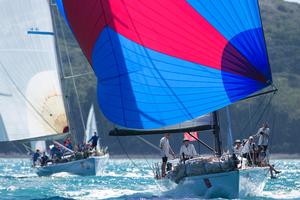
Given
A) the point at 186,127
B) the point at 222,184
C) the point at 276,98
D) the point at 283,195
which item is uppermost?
the point at 276,98

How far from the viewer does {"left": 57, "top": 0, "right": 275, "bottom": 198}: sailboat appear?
2141 cm

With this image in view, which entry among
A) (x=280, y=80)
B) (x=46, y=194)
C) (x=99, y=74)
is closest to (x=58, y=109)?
(x=46, y=194)

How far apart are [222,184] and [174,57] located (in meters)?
3.23

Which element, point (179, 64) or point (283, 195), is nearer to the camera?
point (179, 64)

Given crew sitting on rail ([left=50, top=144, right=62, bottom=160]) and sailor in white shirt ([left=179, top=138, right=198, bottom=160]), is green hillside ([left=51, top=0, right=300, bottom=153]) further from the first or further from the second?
sailor in white shirt ([left=179, top=138, right=198, bottom=160])

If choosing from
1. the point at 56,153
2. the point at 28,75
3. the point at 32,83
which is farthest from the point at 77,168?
the point at 28,75

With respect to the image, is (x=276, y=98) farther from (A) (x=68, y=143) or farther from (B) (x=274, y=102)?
(A) (x=68, y=143)

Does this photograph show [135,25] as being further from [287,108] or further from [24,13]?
[287,108]

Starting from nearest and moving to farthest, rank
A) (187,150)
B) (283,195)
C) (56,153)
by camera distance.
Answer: (187,150) → (283,195) → (56,153)

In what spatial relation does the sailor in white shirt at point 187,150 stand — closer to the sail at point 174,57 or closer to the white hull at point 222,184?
the white hull at point 222,184

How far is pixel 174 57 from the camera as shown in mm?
21891

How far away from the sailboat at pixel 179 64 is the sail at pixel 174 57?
0.02 metres

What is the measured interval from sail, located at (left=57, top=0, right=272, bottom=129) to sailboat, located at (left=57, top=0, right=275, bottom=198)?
0.02 metres

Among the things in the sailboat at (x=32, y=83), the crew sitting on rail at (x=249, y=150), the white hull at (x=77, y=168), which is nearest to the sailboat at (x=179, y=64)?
the crew sitting on rail at (x=249, y=150)
